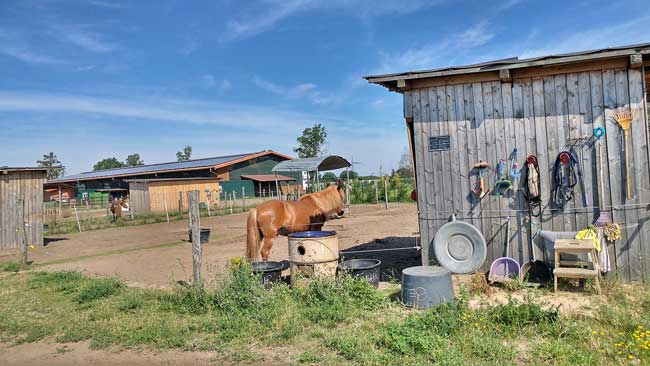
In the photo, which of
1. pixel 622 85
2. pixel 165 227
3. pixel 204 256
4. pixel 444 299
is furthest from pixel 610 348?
pixel 165 227

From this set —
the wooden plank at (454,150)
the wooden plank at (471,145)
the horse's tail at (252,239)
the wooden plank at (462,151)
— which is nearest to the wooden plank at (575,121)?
the wooden plank at (471,145)

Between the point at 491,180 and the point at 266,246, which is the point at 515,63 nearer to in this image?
the point at 491,180

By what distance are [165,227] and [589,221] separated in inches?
674

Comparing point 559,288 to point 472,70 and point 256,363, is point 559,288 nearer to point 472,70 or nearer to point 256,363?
point 472,70

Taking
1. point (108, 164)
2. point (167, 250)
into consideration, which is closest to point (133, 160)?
point (108, 164)

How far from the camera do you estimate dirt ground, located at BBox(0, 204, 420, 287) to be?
29.0 feet

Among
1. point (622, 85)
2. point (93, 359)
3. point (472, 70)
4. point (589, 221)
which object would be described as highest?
point (472, 70)

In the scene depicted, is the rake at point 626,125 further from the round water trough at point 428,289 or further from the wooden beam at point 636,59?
the round water trough at point 428,289

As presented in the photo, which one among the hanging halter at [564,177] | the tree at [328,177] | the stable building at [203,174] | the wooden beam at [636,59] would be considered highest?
the stable building at [203,174]

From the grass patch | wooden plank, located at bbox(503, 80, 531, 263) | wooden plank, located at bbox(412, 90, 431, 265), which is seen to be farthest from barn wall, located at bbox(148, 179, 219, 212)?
wooden plank, located at bbox(503, 80, 531, 263)

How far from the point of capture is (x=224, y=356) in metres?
4.22

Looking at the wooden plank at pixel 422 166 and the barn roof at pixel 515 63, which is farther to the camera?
the wooden plank at pixel 422 166

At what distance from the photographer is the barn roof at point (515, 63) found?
560 cm

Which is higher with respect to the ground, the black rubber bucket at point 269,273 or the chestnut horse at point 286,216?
the chestnut horse at point 286,216
